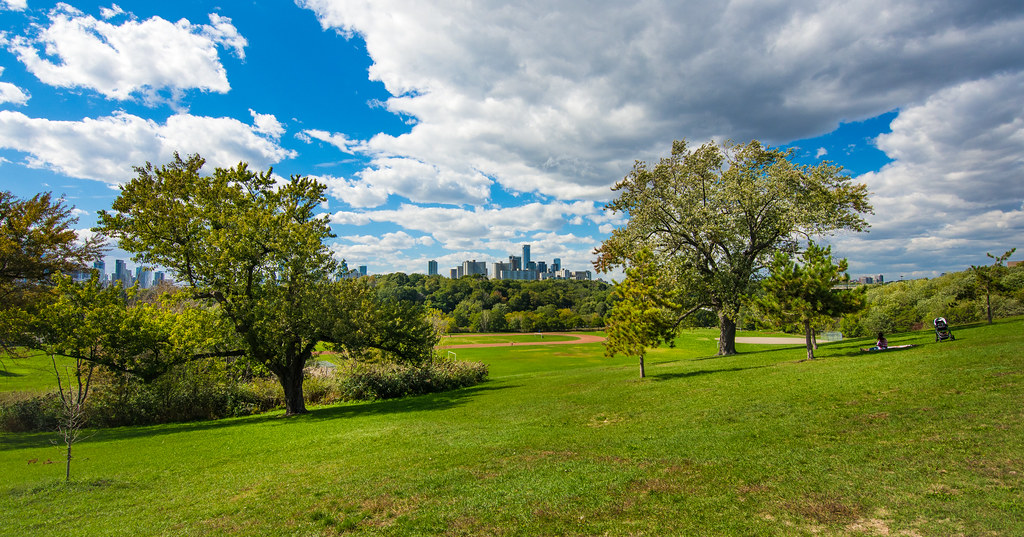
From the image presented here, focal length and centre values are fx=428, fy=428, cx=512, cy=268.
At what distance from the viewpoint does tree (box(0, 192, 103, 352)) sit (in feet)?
59.3

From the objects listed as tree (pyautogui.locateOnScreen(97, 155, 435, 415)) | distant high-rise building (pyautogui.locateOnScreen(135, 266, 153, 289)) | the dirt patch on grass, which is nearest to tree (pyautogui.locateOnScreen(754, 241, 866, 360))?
the dirt patch on grass

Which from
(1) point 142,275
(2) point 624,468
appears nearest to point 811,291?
(2) point 624,468

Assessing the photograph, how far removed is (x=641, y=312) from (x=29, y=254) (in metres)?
28.1

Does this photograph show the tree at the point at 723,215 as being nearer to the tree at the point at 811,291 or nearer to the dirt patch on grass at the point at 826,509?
the tree at the point at 811,291

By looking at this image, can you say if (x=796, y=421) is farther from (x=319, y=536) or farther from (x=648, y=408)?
(x=319, y=536)

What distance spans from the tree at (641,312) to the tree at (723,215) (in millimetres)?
5201

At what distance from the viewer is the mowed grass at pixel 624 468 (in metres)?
5.98

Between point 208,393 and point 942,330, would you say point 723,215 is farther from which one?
point 208,393

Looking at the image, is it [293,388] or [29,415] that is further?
[293,388]

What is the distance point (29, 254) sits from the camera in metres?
19.5

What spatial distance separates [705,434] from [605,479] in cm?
383

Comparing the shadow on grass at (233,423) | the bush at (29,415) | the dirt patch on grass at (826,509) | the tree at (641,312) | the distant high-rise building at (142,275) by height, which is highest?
the distant high-rise building at (142,275)

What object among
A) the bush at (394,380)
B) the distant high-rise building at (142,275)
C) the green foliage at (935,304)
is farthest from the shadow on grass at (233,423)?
the green foliage at (935,304)

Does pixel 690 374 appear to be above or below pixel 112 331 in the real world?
below
